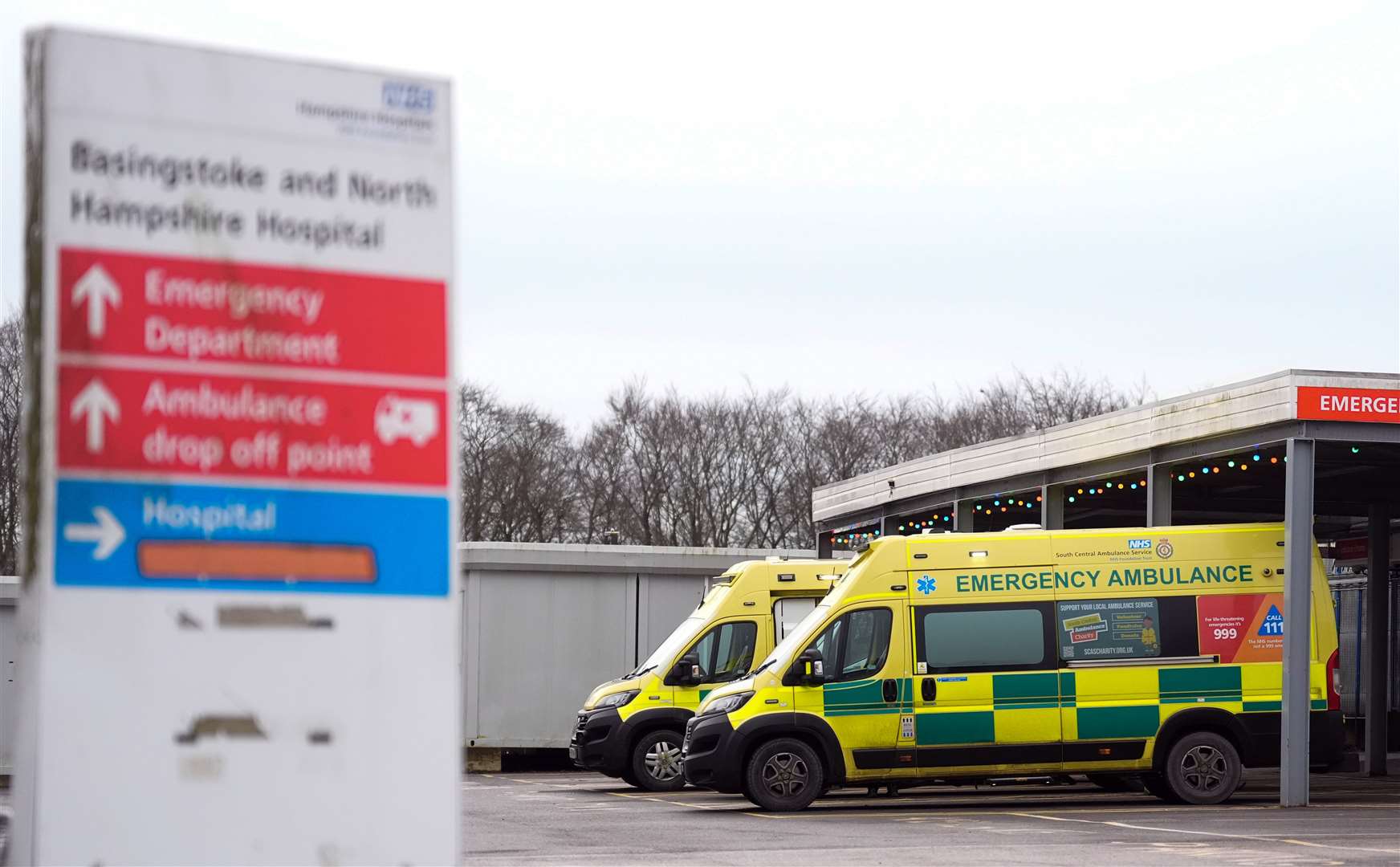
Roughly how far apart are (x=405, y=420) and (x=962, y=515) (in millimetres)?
21319

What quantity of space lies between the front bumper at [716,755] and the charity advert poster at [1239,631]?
187 inches

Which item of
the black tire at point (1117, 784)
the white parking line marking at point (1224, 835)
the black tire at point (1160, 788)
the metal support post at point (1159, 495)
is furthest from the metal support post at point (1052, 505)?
the white parking line marking at point (1224, 835)

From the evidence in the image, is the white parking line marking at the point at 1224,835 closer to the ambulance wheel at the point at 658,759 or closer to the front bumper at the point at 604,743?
the ambulance wheel at the point at 658,759

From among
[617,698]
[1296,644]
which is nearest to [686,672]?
[617,698]

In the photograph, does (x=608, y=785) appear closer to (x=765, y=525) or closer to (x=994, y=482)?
(x=994, y=482)

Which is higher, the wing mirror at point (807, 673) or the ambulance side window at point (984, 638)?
the ambulance side window at point (984, 638)

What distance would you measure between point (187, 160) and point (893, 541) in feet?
46.6

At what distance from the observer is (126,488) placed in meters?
3.76

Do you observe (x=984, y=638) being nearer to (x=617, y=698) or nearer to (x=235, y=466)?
(x=617, y=698)

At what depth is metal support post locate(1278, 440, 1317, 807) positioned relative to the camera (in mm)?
17047

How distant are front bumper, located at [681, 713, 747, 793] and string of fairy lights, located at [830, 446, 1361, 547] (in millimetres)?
3418

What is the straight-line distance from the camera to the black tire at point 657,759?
20.6m

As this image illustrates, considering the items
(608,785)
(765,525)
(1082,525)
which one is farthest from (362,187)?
(765,525)

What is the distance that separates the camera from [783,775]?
1695 centimetres
